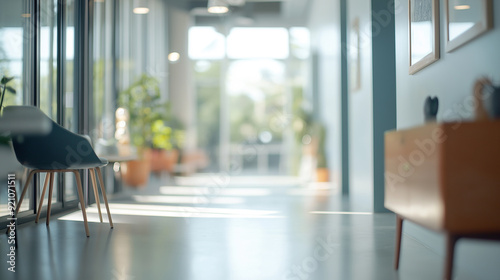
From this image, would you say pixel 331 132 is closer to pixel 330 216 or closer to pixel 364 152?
pixel 364 152

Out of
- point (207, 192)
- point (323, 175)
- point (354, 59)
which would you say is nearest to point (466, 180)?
point (354, 59)

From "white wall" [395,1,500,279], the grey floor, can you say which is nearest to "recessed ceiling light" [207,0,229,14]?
the grey floor

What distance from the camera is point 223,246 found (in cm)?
328

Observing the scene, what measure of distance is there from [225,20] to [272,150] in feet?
11.2

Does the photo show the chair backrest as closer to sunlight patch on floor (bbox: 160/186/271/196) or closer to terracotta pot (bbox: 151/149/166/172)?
sunlight patch on floor (bbox: 160/186/271/196)

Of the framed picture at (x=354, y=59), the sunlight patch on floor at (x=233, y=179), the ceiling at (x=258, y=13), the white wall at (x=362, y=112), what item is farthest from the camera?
the ceiling at (x=258, y=13)

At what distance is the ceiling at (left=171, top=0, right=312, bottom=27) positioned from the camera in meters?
11.9

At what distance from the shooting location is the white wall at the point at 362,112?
527cm

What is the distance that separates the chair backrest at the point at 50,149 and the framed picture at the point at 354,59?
3399 mm

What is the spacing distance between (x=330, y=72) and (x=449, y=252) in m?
6.66

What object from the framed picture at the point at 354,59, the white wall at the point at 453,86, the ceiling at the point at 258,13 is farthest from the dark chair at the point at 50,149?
the ceiling at the point at 258,13

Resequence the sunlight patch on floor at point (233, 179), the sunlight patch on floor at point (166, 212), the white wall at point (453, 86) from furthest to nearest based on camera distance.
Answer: the sunlight patch on floor at point (233, 179), the sunlight patch on floor at point (166, 212), the white wall at point (453, 86)

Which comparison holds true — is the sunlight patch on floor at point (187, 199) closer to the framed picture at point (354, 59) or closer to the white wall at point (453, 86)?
the framed picture at point (354, 59)

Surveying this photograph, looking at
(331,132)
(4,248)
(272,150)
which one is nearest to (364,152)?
(331,132)
